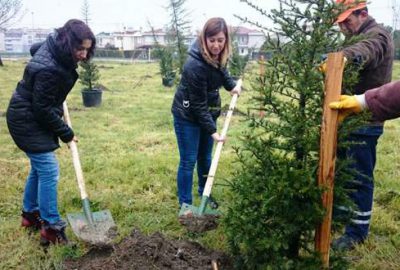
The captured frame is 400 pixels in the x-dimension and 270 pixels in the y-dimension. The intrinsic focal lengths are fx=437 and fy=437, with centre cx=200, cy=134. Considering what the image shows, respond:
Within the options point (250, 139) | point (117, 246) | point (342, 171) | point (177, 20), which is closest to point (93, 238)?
point (117, 246)

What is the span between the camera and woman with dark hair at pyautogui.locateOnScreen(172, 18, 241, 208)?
3.90 meters

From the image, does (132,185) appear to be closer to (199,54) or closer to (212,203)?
(212,203)

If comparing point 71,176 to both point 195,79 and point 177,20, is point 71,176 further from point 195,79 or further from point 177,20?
point 177,20

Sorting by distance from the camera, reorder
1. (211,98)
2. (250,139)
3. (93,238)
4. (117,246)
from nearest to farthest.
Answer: (250,139)
(117,246)
(93,238)
(211,98)

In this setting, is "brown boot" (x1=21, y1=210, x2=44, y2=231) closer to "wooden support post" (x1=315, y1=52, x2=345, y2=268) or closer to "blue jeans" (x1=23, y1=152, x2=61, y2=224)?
"blue jeans" (x1=23, y1=152, x2=61, y2=224)

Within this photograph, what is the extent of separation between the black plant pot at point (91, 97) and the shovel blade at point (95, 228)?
25.4ft

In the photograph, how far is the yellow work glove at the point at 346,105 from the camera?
2464mm

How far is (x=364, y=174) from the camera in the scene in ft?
11.4

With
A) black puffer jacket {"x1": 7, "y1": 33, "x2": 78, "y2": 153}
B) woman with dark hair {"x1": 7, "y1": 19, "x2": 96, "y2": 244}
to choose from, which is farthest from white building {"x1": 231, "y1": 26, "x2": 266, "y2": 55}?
black puffer jacket {"x1": 7, "y1": 33, "x2": 78, "y2": 153}

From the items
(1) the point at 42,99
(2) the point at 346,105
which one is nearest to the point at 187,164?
(1) the point at 42,99

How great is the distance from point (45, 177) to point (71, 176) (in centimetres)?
201

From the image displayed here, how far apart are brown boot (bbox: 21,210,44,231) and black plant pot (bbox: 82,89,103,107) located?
7.53m

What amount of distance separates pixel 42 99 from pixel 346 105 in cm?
223

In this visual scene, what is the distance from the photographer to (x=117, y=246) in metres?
3.44
